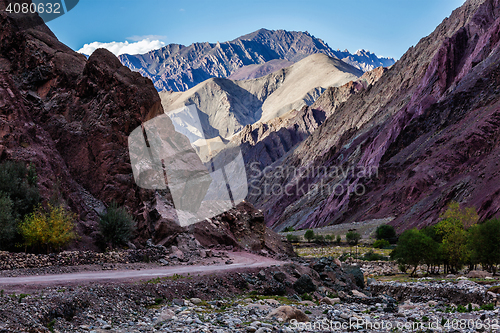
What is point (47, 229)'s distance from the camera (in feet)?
74.0

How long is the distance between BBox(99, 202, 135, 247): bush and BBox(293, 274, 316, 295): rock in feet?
38.8

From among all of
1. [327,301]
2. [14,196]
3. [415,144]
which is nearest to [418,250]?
[327,301]

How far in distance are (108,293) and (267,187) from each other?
583 feet

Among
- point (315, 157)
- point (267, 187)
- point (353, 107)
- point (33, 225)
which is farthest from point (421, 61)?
point (33, 225)

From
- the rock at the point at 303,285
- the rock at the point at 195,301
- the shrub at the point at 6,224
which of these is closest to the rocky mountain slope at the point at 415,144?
the rock at the point at 303,285

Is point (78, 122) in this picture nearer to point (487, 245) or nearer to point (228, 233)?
point (228, 233)

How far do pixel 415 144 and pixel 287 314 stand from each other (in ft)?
362

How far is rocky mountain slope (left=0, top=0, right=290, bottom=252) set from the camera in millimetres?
27422

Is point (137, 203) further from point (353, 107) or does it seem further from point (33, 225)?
point (353, 107)

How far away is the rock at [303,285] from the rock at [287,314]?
7.90 m

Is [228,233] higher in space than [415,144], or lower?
lower

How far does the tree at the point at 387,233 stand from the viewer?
87169 millimetres

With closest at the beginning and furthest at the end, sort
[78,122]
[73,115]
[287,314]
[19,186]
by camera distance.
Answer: [287,314] → [19,186] → [78,122] → [73,115]

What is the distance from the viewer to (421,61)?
149000 millimetres
